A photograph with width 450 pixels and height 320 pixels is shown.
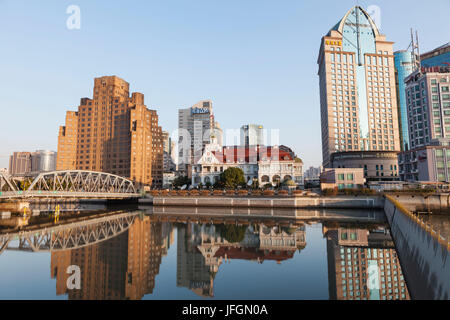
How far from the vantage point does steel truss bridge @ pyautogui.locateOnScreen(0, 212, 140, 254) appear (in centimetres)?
3806

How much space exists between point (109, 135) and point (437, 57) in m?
198

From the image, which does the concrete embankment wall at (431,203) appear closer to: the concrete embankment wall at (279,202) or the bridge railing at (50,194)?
the concrete embankment wall at (279,202)

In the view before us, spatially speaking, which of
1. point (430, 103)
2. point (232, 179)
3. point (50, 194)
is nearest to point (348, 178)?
point (232, 179)

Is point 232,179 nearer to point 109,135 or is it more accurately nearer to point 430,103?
point 430,103

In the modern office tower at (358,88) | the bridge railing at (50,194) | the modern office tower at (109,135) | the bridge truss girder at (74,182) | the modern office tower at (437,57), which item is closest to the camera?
the bridge railing at (50,194)

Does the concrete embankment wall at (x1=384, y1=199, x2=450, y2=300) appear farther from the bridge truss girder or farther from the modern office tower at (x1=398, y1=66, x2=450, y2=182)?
the modern office tower at (x1=398, y1=66, x2=450, y2=182)

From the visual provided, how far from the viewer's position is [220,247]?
121 feet

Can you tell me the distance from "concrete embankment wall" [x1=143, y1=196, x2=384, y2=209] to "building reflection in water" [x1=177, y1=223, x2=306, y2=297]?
24990 mm

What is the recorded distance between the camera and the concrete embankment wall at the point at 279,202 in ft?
237

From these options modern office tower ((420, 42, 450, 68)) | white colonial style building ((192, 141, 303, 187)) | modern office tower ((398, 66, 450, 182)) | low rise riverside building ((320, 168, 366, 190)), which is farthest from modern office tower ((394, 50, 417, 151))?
low rise riverside building ((320, 168, 366, 190))

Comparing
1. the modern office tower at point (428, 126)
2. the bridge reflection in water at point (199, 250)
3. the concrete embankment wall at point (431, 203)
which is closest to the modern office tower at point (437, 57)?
the modern office tower at point (428, 126)

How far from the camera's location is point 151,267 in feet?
93.5

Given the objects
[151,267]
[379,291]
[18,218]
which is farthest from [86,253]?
[18,218]
